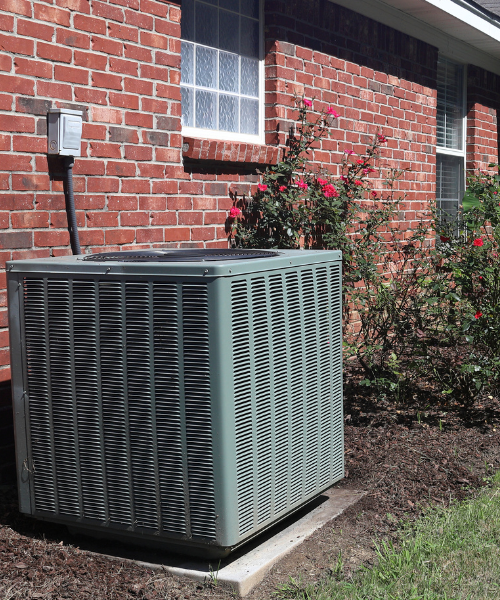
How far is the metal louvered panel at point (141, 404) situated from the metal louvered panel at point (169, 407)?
28mm

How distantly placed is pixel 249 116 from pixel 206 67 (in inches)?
22.9

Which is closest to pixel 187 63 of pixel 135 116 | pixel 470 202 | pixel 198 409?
pixel 135 116

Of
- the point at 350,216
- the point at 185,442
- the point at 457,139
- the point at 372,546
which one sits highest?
the point at 457,139

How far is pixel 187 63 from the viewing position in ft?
17.0

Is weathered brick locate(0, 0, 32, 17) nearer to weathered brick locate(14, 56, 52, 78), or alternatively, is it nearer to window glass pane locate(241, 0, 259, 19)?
weathered brick locate(14, 56, 52, 78)

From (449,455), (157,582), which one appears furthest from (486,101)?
(157,582)

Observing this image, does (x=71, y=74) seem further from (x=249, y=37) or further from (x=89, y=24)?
(x=249, y=37)

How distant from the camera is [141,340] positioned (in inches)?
112

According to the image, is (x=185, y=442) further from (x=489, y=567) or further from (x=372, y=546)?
(x=489, y=567)

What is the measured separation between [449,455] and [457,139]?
20.7 feet

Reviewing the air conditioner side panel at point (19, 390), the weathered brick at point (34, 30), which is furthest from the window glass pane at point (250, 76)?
the air conditioner side panel at point (19, 390)

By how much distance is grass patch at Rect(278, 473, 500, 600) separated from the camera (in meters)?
2.75

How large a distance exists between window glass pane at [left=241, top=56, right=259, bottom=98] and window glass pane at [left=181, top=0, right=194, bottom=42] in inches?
23.1

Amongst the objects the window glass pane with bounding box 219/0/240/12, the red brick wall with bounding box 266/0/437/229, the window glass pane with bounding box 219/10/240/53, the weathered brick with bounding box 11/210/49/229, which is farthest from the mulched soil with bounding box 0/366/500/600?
the window glass pane with bounding box 219/0/240/12
